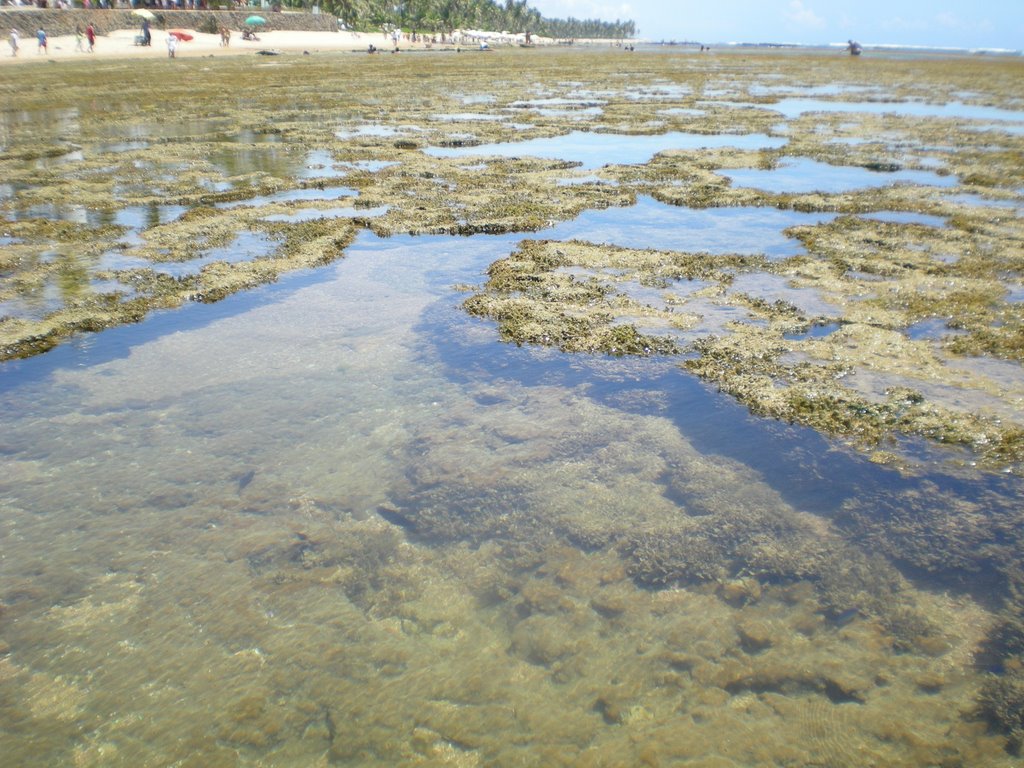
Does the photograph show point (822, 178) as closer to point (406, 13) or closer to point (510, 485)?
point (510, 485)

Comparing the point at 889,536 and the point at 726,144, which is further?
the point at 726,144

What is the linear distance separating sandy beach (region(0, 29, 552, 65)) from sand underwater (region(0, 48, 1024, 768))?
51013 millimetres

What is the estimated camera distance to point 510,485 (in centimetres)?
504

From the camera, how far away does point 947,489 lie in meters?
4.84

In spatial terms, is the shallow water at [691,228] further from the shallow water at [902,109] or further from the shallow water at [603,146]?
the shallow water at [902,109]

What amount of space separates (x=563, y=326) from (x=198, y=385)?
3620 mm

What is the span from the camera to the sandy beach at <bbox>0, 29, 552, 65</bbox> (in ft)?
169

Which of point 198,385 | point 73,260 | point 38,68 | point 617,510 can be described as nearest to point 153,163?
point 73,260

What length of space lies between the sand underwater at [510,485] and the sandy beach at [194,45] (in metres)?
51.0

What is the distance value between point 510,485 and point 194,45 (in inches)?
2896

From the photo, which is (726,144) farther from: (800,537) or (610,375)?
(800,537)

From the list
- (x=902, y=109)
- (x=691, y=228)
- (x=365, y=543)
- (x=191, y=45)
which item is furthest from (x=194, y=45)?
(x=365, y=543)

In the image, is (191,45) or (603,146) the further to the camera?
(191,45)

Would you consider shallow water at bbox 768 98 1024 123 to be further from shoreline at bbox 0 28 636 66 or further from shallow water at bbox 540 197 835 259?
shoreline at bbox 0 28 636 66
